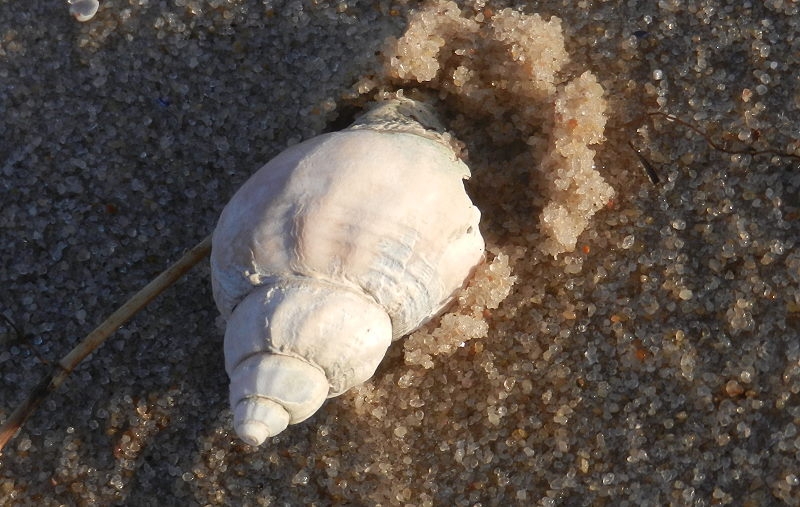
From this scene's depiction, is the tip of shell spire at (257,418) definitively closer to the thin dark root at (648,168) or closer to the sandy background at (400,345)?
the sandy background at (400,345)

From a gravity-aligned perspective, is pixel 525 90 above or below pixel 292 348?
above

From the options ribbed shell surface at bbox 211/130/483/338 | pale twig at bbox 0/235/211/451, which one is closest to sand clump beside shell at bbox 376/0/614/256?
ribbed shell surface at bbox 211/130/483/338

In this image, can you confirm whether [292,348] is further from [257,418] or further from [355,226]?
[355,226]

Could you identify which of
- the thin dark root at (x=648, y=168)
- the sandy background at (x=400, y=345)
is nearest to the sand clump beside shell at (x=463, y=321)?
the sandy background at (x=400, y=345)

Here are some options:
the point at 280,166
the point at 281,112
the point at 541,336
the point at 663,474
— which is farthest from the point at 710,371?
the point at 281,112

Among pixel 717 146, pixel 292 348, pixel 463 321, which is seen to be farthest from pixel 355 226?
pixel 717 146
